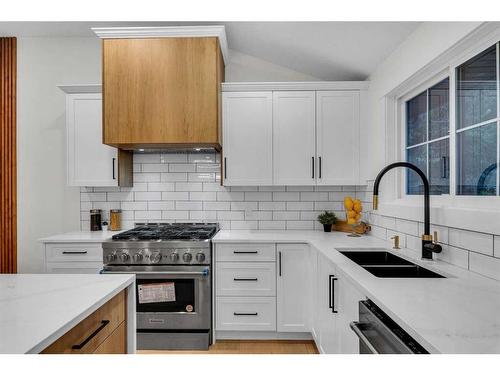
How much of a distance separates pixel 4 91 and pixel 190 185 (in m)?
2.13

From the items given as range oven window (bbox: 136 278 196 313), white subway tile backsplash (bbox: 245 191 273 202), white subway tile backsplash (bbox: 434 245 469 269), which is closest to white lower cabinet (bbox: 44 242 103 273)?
range oven window (bbox: 136 278 196 313)

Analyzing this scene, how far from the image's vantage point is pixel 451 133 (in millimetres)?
1815

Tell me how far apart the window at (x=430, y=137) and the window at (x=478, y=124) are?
15cm

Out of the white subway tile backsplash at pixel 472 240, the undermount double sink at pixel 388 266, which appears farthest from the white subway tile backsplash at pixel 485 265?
the undermount double sink at pixel 388 266

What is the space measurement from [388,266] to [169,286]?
65.0 inches

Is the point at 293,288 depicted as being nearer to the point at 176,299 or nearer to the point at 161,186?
the point at 176,299

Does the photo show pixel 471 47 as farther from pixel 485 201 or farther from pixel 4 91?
pixel 4 91

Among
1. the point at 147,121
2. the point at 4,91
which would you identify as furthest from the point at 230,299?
the point at 4,91

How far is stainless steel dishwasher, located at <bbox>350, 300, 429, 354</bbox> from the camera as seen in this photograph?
0.94 m

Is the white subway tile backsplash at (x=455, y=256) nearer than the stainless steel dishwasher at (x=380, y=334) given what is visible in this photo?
No

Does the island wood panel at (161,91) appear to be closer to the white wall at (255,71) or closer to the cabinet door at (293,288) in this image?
the white wall at (255,71)

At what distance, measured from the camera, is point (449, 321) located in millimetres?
915

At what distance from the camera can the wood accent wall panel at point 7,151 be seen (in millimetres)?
3176

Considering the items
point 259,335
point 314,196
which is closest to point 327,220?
point 314,196
